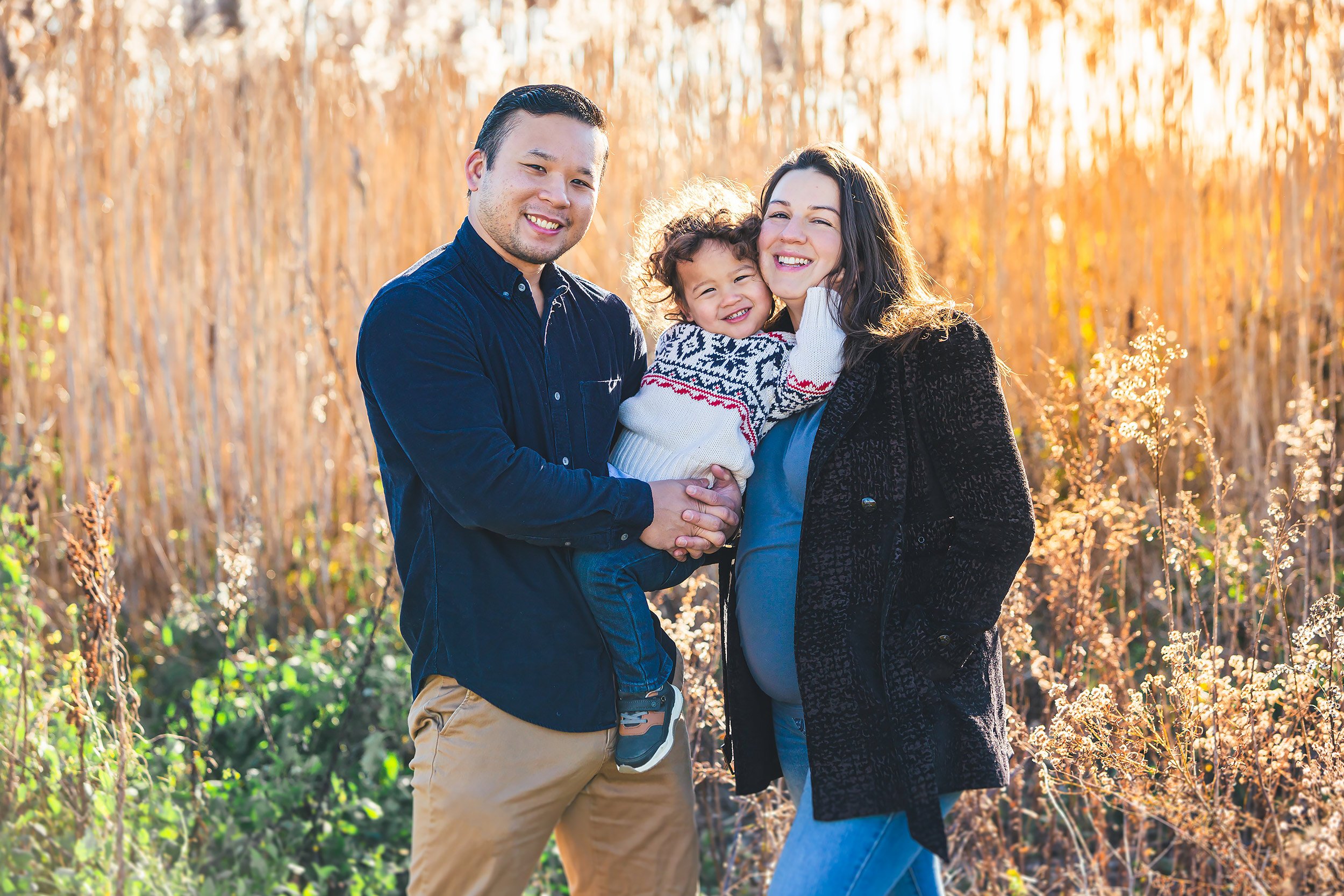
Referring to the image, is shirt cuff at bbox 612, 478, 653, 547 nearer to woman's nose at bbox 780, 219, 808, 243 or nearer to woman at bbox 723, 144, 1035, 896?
woman at bbox 723, 144, 1035, 896

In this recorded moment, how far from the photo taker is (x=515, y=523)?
172cm

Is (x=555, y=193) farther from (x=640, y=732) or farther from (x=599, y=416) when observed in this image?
(x=640, y=732)

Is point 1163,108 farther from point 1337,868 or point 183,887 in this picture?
point 183,887

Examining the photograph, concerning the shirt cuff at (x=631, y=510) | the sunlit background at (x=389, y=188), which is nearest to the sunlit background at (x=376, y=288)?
the sunlit background at (x=389, y=188)

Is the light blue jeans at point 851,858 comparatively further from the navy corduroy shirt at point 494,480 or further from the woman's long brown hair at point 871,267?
the woman's long brown hair at point 871,267

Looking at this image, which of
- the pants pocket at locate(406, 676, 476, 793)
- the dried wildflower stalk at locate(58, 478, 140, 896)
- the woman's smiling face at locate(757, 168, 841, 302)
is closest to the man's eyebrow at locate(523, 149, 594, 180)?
the woman's smiling face at locate(757, 168, 841, 302)

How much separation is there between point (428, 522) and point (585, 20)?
2972 millimetres

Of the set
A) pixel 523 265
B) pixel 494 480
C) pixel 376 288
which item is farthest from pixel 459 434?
pixel 376 288

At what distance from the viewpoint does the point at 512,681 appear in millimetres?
1792

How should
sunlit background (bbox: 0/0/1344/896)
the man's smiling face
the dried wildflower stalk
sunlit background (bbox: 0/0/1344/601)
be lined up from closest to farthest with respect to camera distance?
the man's smiling face → the dried wildflower stalk → sunlit background (bbox: 0/0/1344/896) → sunlit background (bbox: 0/0/1344/601)

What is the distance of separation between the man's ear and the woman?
28.1 inches

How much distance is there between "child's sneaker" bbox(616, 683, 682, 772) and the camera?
1.88 metres

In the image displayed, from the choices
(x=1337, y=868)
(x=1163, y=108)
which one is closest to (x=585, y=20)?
(x=1163, y=108)

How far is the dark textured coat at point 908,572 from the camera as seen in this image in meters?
1.74
